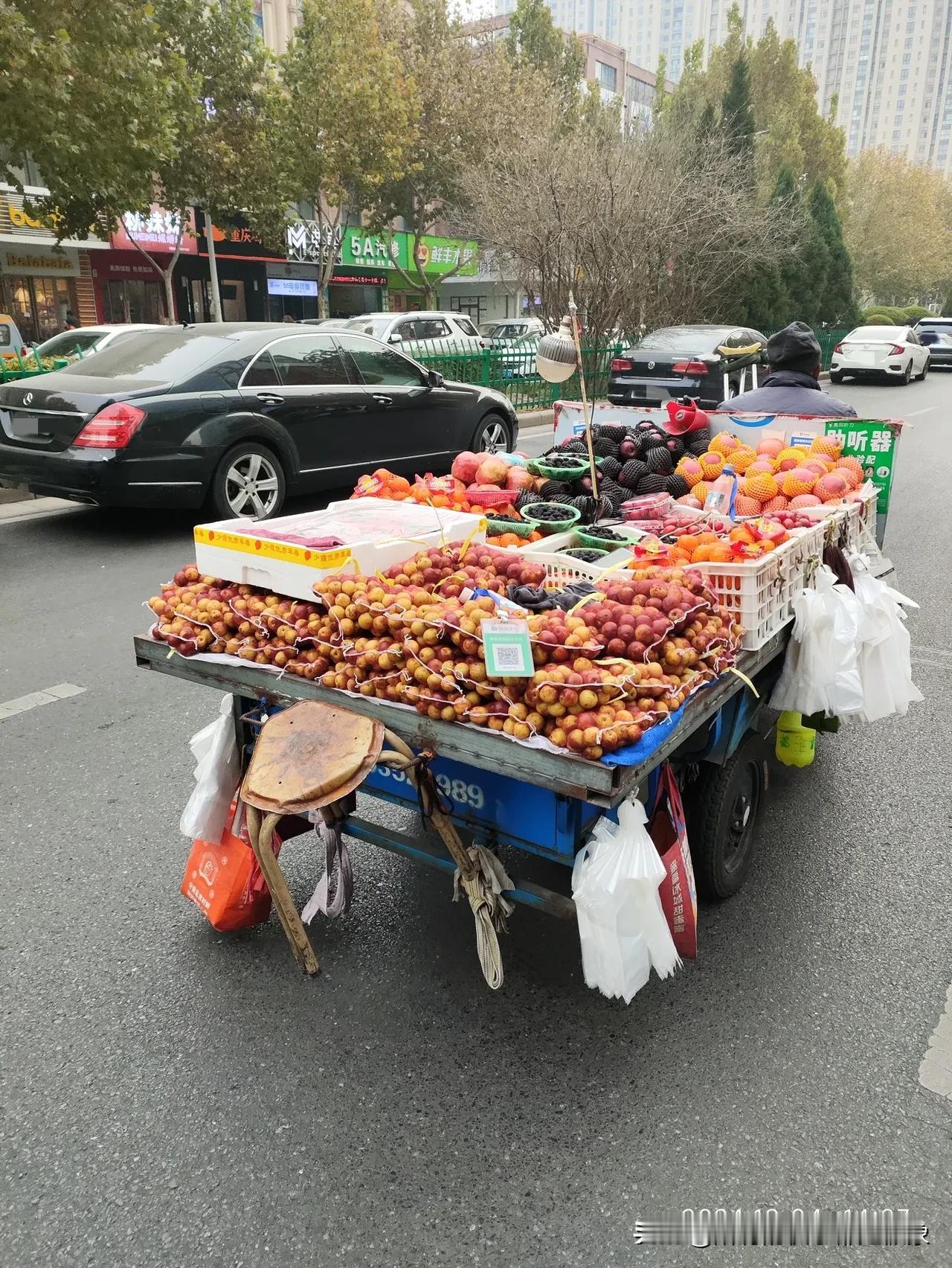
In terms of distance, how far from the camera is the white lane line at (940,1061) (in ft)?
7.94

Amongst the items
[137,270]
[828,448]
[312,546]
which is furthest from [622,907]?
[137,270]

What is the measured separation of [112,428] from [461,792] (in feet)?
18.5

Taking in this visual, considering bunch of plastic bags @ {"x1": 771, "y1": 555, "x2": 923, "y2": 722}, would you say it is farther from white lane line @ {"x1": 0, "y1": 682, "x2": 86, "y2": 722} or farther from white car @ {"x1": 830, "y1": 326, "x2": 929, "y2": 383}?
white car @ {"x1": 830, "y1": 326, "x2": 929, "y2": 383}

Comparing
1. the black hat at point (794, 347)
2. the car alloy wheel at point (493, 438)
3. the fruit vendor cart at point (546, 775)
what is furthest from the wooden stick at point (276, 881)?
the car alloy wheel at point (493, 438)

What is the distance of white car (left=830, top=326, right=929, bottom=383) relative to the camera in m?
23.6

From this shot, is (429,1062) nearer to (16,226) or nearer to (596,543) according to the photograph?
(596,543)

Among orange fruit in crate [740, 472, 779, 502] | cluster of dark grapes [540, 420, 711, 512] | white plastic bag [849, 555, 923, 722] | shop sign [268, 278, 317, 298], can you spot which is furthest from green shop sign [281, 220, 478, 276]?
white plastic bag [849, 555, 923, 722]

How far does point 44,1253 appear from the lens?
Result: 1948 mm

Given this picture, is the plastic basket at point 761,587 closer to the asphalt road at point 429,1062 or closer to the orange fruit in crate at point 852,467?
the asphalt road at point 429,1062

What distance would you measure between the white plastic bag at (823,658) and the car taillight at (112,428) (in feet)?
18.2

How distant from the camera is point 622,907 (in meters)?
2.34

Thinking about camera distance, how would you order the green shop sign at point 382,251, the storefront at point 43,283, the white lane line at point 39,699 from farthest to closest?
the green shop sign at point 382,251, the storefront at point 43,283, the white lane line at point 39,699

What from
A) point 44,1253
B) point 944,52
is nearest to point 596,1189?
point 44,1253

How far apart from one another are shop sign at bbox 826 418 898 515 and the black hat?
4.00 feet
